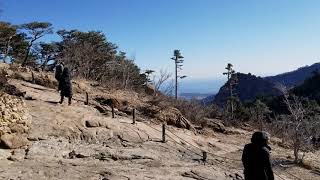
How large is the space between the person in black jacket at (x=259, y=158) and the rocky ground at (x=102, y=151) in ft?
15.4

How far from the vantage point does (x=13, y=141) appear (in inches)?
530

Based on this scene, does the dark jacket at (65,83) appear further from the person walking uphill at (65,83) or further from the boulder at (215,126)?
the boulder at (215,126)

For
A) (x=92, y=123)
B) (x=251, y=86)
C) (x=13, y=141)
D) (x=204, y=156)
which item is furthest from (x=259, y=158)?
(x=251, y=86)

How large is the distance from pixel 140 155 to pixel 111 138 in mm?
1867

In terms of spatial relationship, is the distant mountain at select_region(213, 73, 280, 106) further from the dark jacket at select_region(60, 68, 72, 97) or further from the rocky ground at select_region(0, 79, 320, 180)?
the dark jacket at select_region(60, 68, 72, 97)

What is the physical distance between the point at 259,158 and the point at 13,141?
8032 mm

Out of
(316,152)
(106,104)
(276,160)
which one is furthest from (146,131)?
(316,152)

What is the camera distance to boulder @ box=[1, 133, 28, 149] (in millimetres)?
13234

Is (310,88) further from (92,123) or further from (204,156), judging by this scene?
(92,123)

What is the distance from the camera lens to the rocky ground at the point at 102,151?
40.4 feet

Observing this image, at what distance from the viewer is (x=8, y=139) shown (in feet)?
43.9

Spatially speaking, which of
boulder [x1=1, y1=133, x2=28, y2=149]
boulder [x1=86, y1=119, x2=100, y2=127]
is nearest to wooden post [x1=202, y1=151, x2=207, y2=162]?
boulder [x1=86, y1=119, x2=100, y2=127]

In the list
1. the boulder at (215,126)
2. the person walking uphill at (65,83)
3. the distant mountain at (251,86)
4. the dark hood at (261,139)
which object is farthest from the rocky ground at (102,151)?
the distant mountain at (251,86)

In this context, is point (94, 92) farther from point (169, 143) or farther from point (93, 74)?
point (93, 74)
